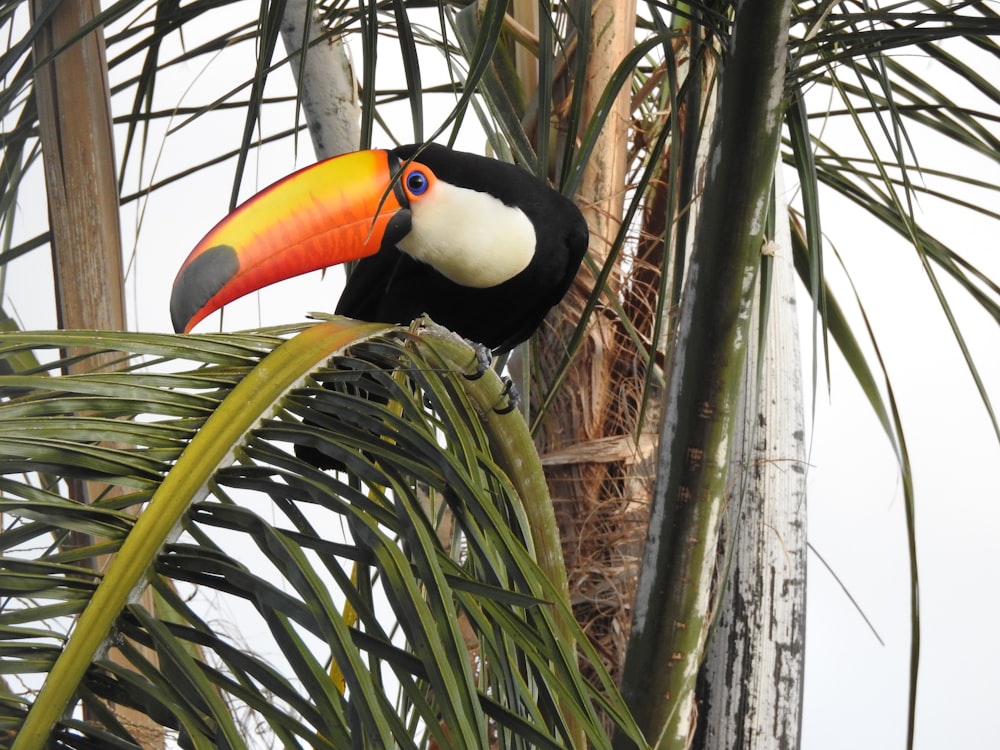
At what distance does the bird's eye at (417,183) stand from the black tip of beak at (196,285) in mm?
228

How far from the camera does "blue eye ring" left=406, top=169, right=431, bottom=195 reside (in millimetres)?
1015

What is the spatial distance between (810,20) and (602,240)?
42cm

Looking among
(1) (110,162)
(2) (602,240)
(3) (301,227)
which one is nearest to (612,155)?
(2) (602,240)

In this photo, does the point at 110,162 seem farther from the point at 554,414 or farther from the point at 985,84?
the point at 985,84

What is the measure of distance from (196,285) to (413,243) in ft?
0.90

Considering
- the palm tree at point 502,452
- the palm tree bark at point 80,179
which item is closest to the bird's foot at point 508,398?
the palm tree at point 502,452

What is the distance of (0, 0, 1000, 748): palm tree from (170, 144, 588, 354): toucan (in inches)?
2.3

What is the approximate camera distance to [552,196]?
3.49 ft

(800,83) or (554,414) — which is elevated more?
(800,83)

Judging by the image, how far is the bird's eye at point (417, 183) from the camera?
3.33ft

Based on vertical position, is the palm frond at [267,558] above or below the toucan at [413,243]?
below

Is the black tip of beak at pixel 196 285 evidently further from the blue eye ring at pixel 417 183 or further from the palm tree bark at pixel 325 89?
the palm tree bark at pixel 325 89

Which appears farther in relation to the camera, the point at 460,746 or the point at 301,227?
the point at 301,227

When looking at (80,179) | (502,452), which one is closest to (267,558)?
(502,452)
